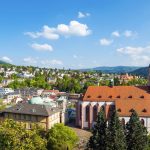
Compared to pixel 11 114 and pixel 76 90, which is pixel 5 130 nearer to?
pixel 11 114

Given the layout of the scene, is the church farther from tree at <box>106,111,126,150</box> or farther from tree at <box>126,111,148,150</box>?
tree at <box>106,111,126,150</box>

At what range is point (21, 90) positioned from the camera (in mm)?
187875

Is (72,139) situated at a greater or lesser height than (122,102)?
lesser

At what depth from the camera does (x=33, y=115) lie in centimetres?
8006

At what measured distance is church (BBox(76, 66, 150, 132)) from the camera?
79500 mm

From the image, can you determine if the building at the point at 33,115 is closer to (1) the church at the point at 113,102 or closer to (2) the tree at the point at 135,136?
(1) the church at the point at 113,102

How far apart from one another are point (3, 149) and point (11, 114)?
30.5 metres

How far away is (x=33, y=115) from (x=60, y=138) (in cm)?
2328

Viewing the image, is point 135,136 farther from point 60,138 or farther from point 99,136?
point 60,138

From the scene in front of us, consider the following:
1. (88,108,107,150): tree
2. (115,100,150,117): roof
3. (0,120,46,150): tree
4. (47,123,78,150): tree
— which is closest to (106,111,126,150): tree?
(88,108,107,150): tree

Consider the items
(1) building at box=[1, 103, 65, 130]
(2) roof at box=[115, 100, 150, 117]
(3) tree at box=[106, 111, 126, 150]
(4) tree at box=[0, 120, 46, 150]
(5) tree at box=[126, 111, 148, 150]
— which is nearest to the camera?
(4) tree at box=[0, 120, 46, 150]

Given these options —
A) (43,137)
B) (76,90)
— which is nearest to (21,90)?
→ (76,90)

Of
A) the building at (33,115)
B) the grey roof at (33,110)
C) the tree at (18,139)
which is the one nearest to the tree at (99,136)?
the tree at (18,139)

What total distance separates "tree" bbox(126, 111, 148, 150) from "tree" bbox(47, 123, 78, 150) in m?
10.9
